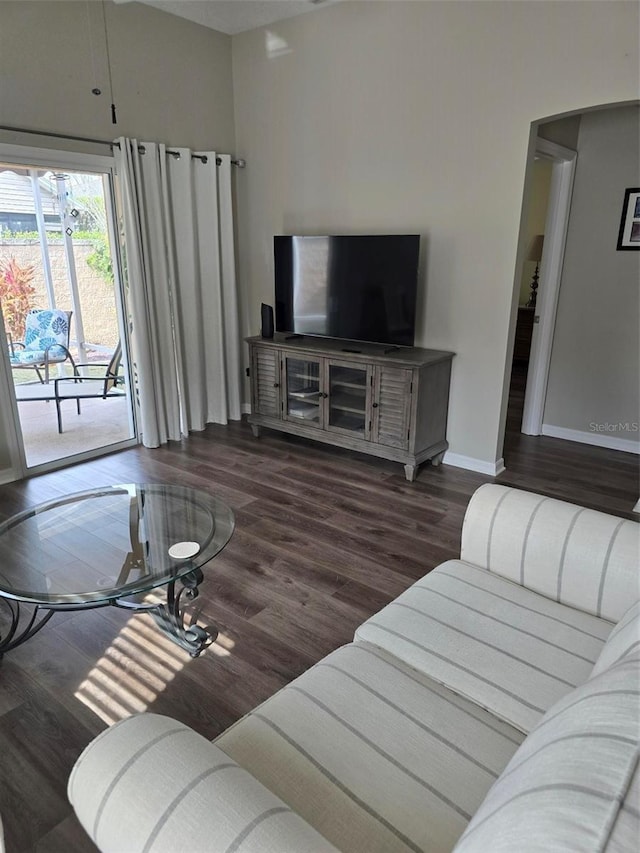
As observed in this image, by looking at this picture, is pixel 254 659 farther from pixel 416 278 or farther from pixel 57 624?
pixel 416 278

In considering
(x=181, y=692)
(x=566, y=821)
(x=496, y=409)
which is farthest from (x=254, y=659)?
(x=496, y=409)

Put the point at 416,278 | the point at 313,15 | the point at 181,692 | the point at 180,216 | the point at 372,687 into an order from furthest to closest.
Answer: the point at 180,216
the point at 313,15
the point at 416,278
the point at 181,692
the point at 372,687

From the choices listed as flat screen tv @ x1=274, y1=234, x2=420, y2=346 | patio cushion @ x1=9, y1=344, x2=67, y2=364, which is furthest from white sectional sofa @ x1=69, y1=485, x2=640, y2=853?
patio cushion @ x1=9, y1=344, x2=67, y2=364

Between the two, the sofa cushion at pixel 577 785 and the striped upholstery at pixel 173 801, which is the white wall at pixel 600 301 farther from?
the striped upholstery at pixel 173 801

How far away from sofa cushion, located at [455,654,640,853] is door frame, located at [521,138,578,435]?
3.92m

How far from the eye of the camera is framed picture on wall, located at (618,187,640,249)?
13.2 ft

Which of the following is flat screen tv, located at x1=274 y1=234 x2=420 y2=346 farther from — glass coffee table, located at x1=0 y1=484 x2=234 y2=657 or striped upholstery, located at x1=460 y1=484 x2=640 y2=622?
striped upholstery, located at x1=460 y1=484 x2=640 y2=622

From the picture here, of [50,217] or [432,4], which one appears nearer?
[432,4]

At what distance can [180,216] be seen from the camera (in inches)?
171

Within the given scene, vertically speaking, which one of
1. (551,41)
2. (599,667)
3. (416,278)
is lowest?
(599,667)

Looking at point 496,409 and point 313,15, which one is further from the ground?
point 313,15

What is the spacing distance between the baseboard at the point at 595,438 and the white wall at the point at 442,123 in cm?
106

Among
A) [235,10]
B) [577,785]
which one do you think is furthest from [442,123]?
[577,785]

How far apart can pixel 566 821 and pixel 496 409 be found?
3313 millimetres
